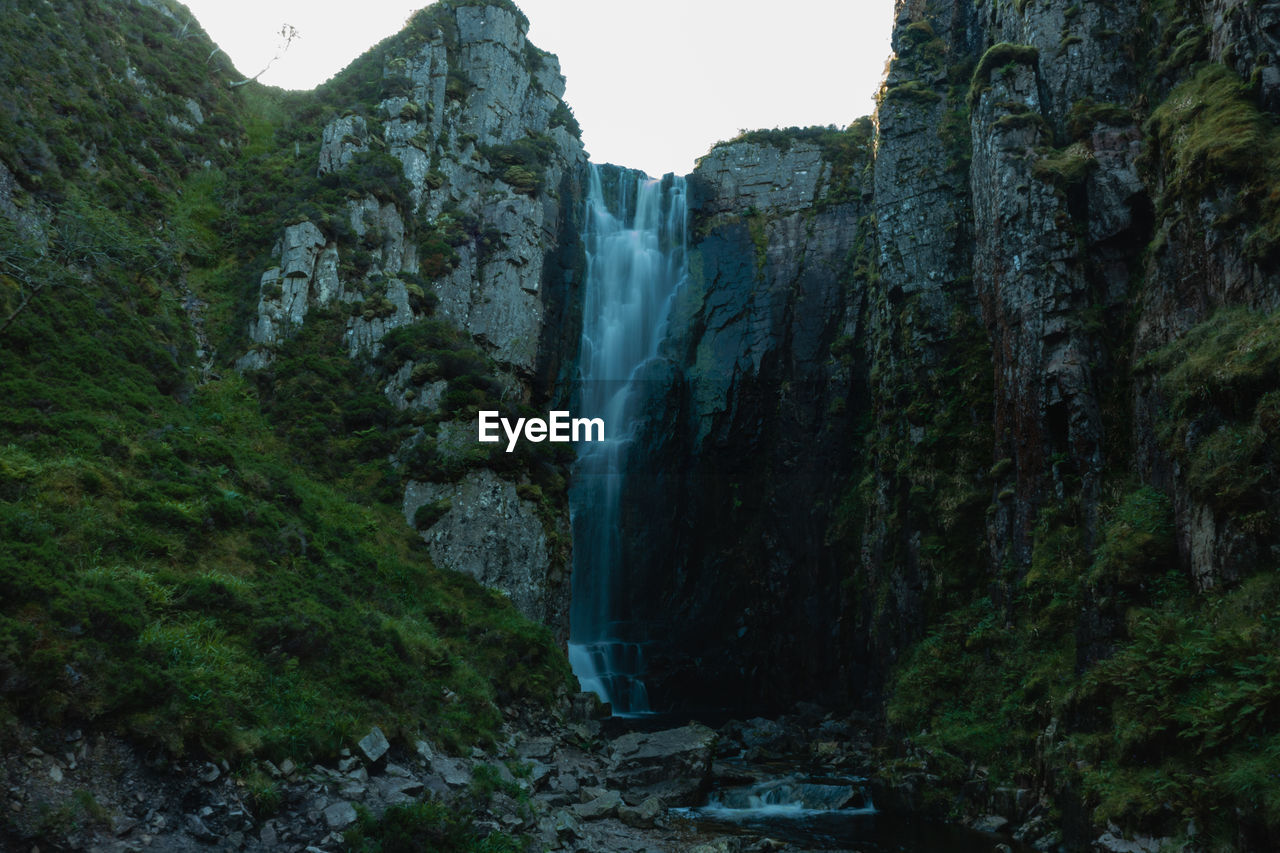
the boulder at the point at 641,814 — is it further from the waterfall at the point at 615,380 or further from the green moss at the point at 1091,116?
the green moss at the point at 1091,116

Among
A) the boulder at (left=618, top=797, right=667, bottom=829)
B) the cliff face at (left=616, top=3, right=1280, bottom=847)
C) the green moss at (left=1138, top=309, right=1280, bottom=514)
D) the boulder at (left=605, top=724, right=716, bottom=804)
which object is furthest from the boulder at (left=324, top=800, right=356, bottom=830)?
the green moss at (left=1138, top=309, right=1280, bottom=514)

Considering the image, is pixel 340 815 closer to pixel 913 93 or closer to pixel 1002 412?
pixel 1002 412

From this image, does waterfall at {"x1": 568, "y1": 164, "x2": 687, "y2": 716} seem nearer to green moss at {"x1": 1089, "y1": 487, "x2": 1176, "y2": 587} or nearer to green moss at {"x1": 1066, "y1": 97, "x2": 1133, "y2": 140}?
green moss at {"x1": 1089, "y1": 487, "x2": 1176, "y2": 587}

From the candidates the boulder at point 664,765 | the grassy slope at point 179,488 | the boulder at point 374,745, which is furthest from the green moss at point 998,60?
the boulder at point 374,745

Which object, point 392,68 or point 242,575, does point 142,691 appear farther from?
point 392,68

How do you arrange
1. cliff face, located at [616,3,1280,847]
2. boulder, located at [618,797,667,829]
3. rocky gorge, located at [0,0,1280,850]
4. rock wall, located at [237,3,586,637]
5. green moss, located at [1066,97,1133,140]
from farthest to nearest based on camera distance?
rock wall, located at [237,3,586,637], green moss, located at [1066,97,1133,140], boulder, located at [618,797,667,829], cliff face, located at [616,3,1280,847], rocky gorge, located at [0,0,1280,850]

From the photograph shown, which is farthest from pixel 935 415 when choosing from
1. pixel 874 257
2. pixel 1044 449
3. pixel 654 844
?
pixel 654 844
